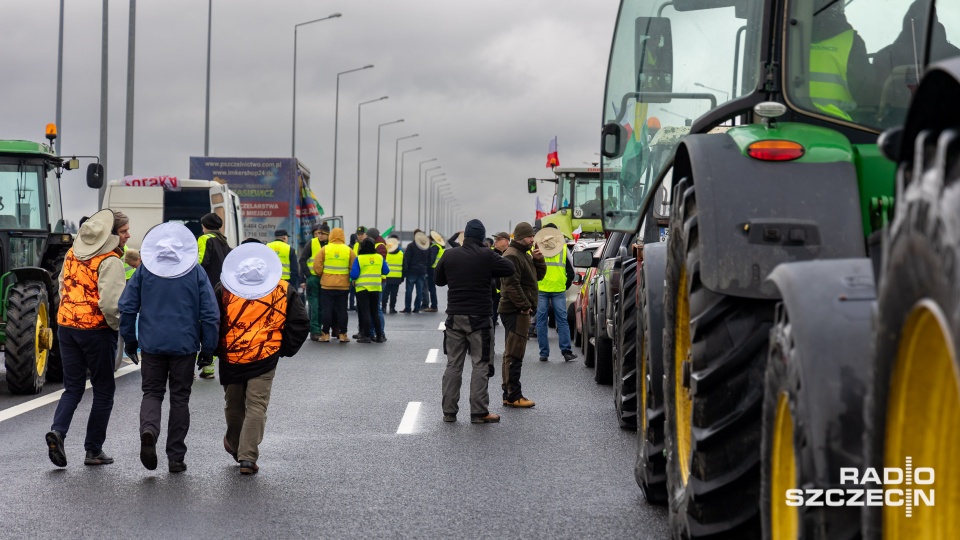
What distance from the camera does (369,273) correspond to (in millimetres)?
23656

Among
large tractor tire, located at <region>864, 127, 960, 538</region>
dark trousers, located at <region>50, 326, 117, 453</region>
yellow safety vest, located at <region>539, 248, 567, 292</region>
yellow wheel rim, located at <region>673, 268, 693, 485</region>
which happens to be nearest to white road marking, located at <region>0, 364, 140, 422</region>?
dark trousers, located at <region>50, 326, 117, 453</region>

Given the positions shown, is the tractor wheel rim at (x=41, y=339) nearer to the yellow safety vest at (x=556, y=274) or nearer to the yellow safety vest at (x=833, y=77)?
the yellow safety vest at (x=556, y=274)

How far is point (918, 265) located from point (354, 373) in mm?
14746

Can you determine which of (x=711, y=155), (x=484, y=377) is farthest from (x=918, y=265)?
(x=484, y=377)

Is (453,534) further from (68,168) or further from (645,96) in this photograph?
(68,168)

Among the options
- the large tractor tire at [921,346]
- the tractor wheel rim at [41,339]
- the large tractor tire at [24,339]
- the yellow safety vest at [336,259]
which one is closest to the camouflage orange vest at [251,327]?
the large tractor tire at [24,339]

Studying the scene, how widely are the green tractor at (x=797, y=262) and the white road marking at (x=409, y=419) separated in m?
3.08

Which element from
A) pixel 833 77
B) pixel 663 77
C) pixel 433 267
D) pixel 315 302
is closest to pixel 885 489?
pixel 833 77

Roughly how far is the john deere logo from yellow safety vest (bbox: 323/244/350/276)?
20295mm

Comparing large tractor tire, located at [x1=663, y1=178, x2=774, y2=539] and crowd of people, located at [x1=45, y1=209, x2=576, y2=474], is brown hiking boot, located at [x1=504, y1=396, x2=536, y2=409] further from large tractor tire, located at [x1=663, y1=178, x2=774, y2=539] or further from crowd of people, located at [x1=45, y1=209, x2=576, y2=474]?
large tractor tire, located at [x1=663, y1=178, x2=774, y2=539]

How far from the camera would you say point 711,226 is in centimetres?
532

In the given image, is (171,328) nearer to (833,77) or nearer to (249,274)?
(249,274)

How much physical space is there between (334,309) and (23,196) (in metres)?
8.07

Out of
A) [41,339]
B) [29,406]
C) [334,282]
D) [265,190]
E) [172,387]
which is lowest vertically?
[29,406]
